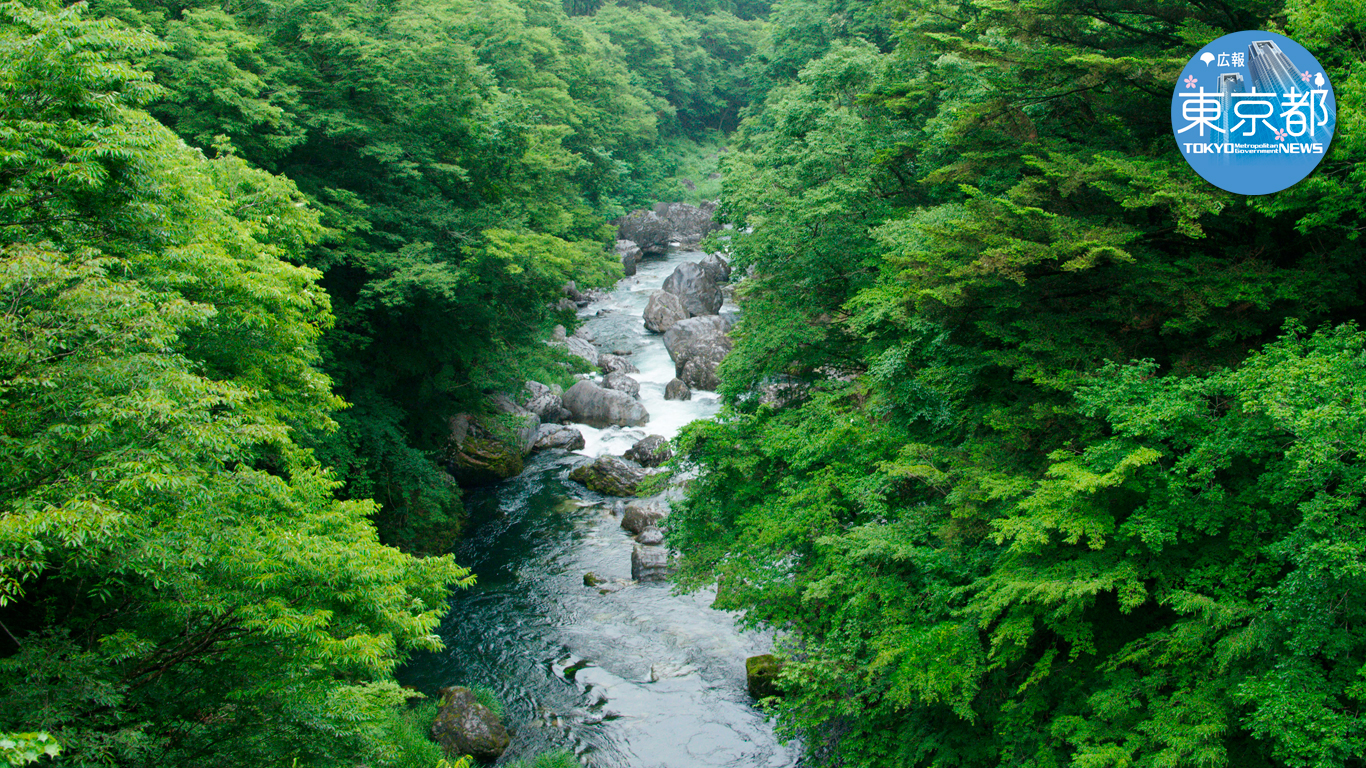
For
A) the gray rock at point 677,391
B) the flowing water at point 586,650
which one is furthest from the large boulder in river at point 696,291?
the flowing water at point 586,650

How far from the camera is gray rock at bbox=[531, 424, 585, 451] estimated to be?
928 inches

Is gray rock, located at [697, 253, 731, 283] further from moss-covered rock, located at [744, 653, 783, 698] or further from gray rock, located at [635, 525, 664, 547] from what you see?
moss-covered rock, located at [744, 653, 783, 698]

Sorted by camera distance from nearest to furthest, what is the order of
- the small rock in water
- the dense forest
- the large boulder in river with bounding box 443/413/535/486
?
the dense forest
the small rock in water
the large boulder in river with bounding box 443/413/535/486

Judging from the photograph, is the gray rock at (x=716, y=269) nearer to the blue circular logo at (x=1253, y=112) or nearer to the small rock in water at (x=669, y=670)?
the small rock in water at (x=669, y=670)

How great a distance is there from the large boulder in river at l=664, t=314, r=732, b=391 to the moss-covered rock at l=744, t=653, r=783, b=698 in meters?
13.0

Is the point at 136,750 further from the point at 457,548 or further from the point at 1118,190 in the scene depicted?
the point at 457,548

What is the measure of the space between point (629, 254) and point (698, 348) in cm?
1376

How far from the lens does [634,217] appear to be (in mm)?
41125

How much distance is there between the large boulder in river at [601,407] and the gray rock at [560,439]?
1.07 metres

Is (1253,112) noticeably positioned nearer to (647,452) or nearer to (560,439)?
(647,452)

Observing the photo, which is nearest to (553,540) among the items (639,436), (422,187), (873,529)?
(639,436)

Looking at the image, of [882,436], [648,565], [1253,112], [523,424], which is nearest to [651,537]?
[648,565]

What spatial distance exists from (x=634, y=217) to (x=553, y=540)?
2599 centimetres

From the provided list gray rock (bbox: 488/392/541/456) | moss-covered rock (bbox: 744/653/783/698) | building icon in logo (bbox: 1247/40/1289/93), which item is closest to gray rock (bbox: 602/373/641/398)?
gray rock (bbox: 488/392/541/456)
